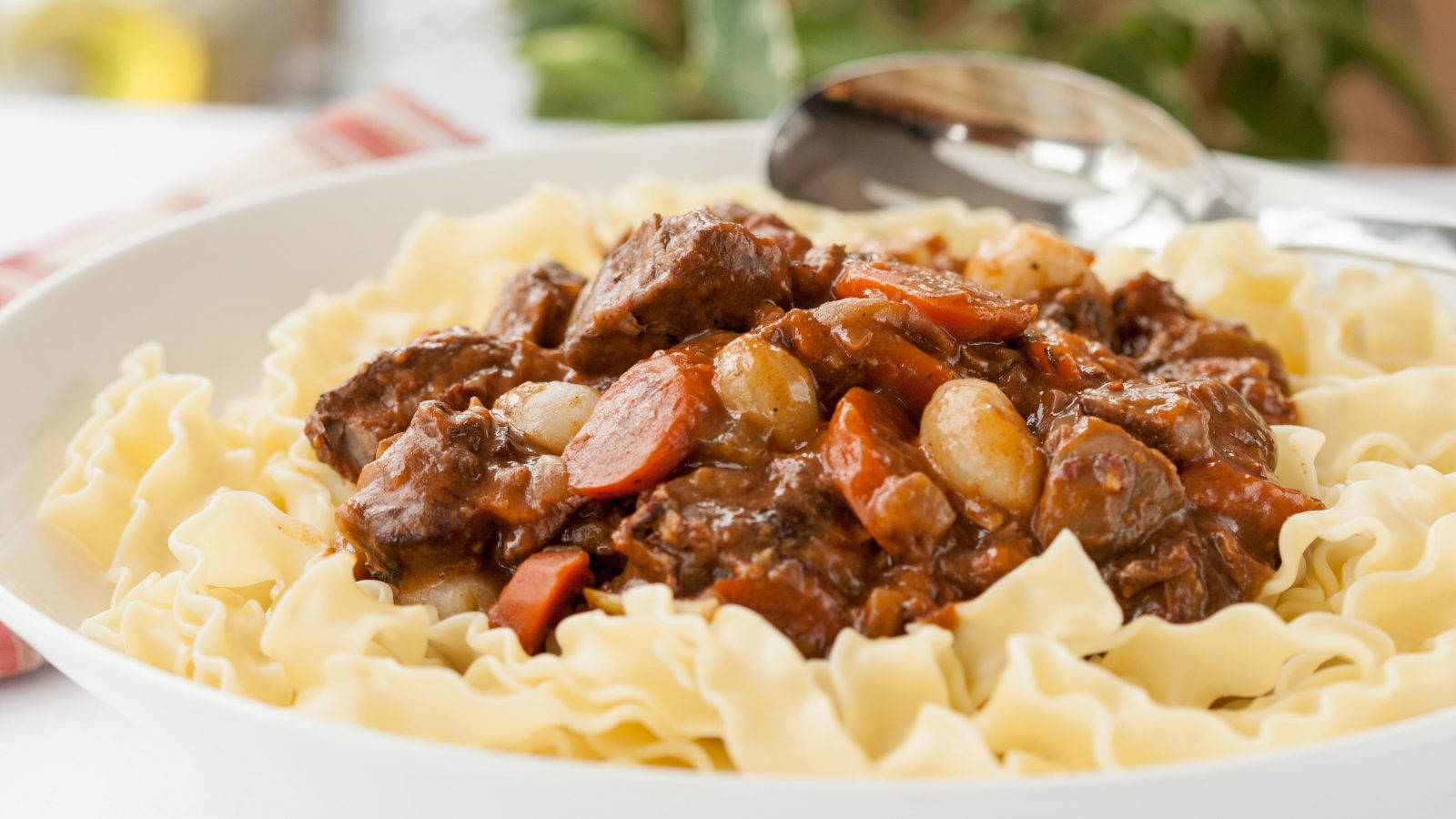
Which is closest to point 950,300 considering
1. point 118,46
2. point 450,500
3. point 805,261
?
point 805,261

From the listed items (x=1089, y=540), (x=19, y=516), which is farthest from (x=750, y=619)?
(x=19, y=516)

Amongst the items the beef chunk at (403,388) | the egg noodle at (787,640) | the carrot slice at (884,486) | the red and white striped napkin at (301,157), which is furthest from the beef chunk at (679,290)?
the red and white striped napkin at (301,157)

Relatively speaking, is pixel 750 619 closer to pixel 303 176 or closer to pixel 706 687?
pixel 706 687

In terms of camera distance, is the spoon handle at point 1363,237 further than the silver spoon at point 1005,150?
No

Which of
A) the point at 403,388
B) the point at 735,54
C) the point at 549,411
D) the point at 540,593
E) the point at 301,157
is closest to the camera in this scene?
the point at 540,593

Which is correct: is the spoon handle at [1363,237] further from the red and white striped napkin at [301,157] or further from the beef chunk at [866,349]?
the red and white striped napkin at [301,157]

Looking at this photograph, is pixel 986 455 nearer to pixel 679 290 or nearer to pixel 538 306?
pixel 679 290
